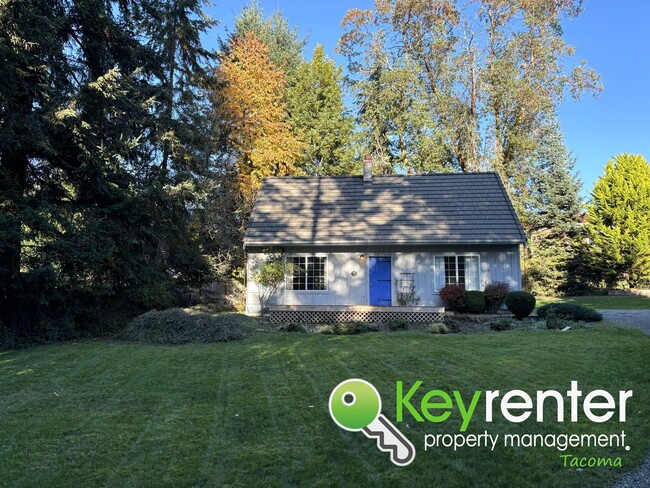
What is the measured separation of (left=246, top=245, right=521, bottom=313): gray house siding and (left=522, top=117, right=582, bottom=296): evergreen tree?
39.7 feet

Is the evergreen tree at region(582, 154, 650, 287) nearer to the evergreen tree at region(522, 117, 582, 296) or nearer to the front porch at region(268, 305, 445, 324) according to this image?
the evergreen tree at region(522, 117, 582, 296)

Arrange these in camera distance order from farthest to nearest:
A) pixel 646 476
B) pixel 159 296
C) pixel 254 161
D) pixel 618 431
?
pixel 254 161, pixel 159 296, pixel 618 431, pixel 646 476

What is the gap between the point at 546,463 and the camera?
3812mm

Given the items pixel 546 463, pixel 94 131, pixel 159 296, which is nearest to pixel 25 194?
pixel 94 131

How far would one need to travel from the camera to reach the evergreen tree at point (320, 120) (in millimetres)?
29406

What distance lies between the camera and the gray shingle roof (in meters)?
16.4

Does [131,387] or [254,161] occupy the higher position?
[254,161]

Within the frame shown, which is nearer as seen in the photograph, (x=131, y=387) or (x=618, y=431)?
(x=618, y=431)

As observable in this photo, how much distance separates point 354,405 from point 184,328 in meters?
7.55

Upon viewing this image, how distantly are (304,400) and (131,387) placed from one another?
268 centimetres

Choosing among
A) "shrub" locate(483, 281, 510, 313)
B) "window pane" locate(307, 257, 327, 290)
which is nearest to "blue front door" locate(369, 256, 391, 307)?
"window pane" locate(307, 257, 327, 290)

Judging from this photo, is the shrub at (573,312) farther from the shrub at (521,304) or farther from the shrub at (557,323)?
the shrub at (557,323)

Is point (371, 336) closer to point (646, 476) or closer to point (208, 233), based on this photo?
point (646, 476)

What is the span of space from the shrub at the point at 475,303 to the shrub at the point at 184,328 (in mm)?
7262
